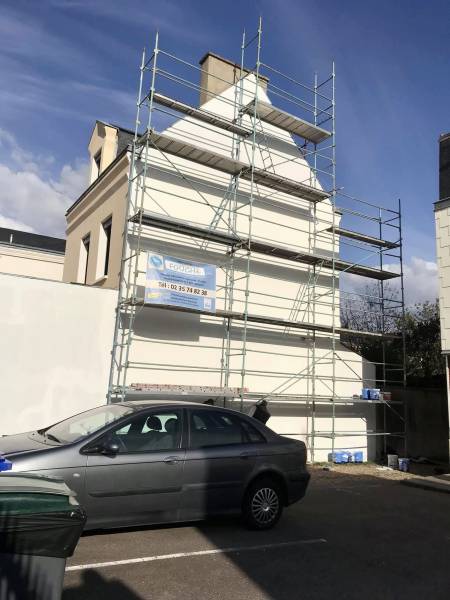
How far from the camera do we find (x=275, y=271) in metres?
13.8

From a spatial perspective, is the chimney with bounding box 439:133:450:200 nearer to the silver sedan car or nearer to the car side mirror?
the silver sedan car

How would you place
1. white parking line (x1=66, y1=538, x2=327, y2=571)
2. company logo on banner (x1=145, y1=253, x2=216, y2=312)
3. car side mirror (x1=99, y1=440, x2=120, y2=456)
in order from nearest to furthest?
white parking line (x1=66, y1=538, x2=327, y2=571), car side mirror (x1=99, y1=440, x2=120, y2=456), company logo on banner (x1=145, y1=253, x2=216, y2=312)

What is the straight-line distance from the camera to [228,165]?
12914mm

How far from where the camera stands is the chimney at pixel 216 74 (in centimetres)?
1516

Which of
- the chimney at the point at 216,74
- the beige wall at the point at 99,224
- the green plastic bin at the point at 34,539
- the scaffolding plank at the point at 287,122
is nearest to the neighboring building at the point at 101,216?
the beige wall at the point at 99,224

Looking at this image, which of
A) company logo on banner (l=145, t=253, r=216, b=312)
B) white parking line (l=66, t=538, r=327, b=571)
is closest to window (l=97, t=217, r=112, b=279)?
company logo on banner (l=145, t=253, r=216, b=312)

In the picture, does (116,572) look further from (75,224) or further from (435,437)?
(435,437)

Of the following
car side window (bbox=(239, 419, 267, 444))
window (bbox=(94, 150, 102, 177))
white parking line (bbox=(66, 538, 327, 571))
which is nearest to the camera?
white parking line (bbox=(66, 538, 327, 571))

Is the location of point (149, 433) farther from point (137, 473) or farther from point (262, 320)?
point (262, 320)

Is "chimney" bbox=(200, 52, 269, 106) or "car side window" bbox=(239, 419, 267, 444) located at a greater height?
"chimney" bbox=(200, 52, 269, 106)

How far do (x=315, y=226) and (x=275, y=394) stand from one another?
5111 millimetres

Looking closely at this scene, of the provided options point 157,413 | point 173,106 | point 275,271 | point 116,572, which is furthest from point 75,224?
point 116,572

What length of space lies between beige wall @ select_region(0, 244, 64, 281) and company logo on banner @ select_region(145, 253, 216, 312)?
21758mm

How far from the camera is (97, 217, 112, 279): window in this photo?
13.5m
